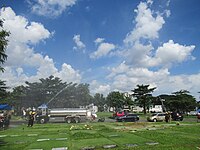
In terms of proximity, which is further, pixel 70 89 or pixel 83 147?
pixel 70 89

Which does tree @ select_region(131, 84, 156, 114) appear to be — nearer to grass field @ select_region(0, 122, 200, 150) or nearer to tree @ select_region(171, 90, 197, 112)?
tree @ select_region(171, 90, 197, 112)

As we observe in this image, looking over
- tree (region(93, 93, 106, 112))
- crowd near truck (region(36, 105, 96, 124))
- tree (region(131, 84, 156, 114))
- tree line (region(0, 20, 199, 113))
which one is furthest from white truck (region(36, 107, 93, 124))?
tree (region(93, 93, 106, 112))

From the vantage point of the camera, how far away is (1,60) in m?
18.1

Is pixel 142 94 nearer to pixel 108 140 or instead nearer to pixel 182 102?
pixel 182 102

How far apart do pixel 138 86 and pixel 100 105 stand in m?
96.6

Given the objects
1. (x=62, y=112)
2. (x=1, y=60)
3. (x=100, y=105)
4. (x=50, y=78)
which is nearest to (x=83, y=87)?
(x=50, y=78)

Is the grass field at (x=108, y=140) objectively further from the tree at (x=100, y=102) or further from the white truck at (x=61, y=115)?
the tree at (x=100, y=102)

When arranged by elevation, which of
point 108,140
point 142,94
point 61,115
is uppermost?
point 142,94

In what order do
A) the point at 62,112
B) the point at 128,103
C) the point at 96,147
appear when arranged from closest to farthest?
the point at 96,147 → the point at 62,112 → the point at 128,103

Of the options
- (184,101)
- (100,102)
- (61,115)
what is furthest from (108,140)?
(100,102)

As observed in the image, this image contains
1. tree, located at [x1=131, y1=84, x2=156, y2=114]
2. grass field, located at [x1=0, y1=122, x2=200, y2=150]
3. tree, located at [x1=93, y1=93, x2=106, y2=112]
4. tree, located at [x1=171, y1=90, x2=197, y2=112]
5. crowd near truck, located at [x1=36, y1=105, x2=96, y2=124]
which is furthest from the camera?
tree, located at [x1=93, y1=93, x2=106, y2=112]

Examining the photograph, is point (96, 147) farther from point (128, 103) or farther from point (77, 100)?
point (128, 103)

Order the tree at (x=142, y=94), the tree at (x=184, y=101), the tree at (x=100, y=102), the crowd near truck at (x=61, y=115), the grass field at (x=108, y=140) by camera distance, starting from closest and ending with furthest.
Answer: the grass field at (x=108, y=140)
the crowd near truck at (x=61, y=115)
the tree at (x=184, y=101)
the tree at (x=142, y=94)
the tree at (x=100, y=102)

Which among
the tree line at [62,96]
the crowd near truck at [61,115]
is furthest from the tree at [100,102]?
the crowd near truck at [61,115]
